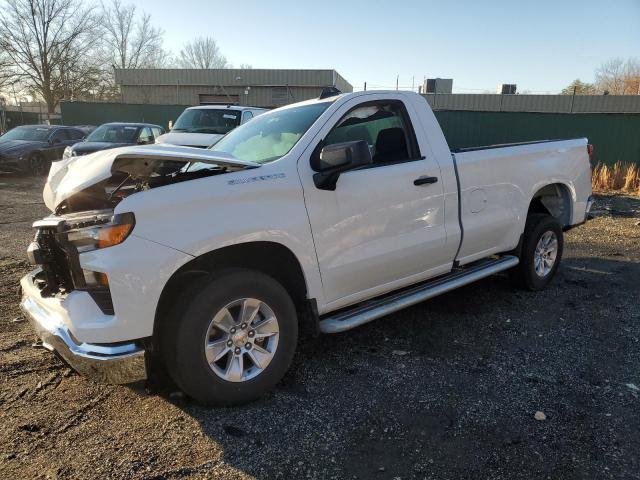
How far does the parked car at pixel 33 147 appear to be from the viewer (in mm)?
14766

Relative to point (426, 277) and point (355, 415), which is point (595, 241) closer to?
point (426, 277)

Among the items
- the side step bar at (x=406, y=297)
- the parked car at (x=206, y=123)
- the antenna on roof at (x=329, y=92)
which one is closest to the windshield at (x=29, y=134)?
the parked car at (x=206, y=123)

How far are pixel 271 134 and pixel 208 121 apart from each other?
841 centimetres

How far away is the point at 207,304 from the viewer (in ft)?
9.20

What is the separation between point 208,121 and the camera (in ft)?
38.3

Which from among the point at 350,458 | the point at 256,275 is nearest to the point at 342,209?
the point at 256,275

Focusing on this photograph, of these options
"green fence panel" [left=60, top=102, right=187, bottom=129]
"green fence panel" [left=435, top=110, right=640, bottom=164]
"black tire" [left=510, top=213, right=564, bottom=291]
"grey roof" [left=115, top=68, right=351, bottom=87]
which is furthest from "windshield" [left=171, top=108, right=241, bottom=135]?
"grey roof" [left=115, top=68, right=351, bottom=87]

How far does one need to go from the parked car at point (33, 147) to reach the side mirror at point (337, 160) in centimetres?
1480

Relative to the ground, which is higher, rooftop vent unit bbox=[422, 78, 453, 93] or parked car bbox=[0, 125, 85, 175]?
rooftop vent unit bbox=[422, 78, 453, 93]

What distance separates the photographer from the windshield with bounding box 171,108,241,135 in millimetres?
11375

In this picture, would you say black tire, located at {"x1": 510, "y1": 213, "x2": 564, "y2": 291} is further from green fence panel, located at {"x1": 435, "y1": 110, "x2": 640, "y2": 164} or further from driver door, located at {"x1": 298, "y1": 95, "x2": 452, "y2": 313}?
green fence panel, located at {"x1": 435, "y1": 110, "x2": 640, "y2": 164}

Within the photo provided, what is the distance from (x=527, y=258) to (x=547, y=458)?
9.25ft

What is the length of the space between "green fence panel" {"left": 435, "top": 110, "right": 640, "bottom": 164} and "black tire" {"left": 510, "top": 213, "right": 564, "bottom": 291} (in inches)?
371

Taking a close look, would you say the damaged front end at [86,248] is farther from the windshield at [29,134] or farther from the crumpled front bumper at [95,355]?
the windshield at [29,134]
